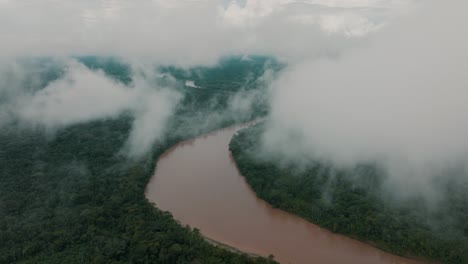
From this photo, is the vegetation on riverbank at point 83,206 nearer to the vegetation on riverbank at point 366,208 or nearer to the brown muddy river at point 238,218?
the brown muddy river at point 238,218

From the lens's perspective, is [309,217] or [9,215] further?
[309,217]

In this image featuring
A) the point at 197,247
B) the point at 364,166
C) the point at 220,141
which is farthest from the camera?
the point at 220,141

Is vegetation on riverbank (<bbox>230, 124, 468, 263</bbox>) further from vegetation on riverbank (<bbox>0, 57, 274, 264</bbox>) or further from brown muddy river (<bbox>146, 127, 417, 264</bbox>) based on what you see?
vegetation on riverbank (<bbox>0, 57, 274, 264</bbox>)

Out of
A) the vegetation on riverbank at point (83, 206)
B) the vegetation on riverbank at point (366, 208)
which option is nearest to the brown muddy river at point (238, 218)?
the vegetation on riverbank at point (366, 208)

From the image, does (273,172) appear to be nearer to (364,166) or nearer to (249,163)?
(249,163)

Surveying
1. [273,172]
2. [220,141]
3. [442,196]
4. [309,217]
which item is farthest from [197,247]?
[220,141]
